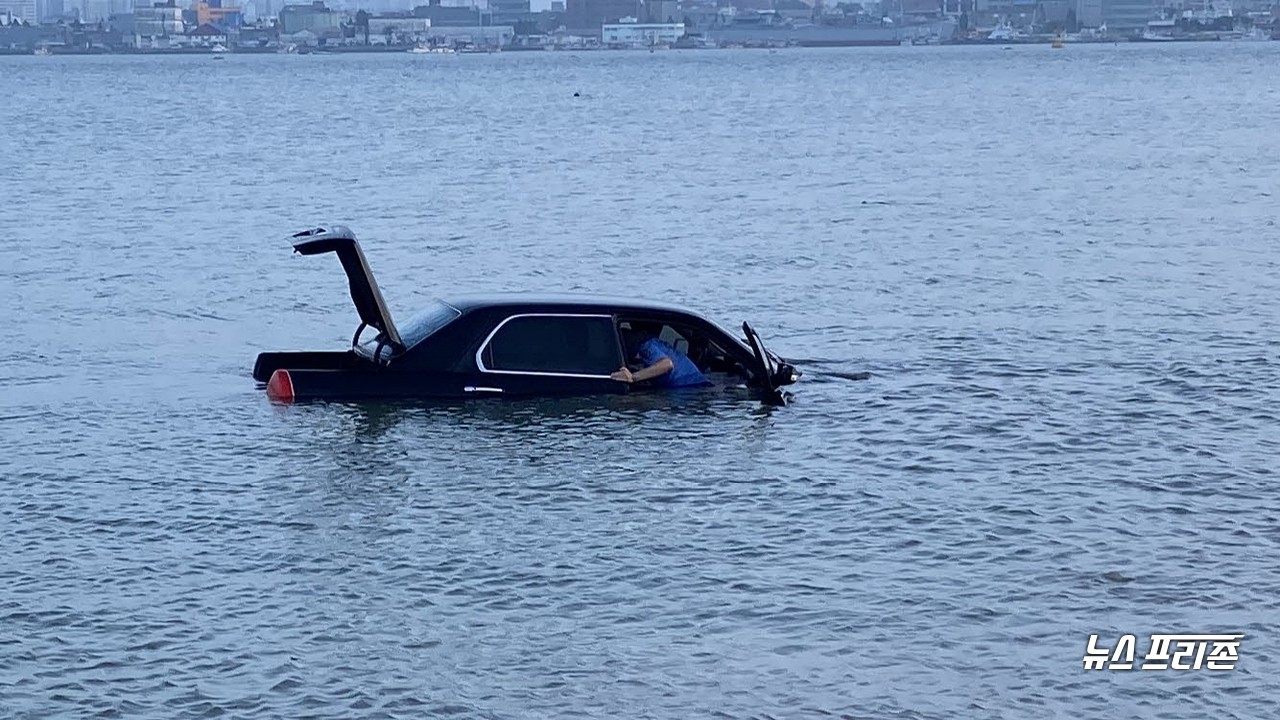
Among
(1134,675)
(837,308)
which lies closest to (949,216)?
(837,308)

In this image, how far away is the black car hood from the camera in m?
17.4

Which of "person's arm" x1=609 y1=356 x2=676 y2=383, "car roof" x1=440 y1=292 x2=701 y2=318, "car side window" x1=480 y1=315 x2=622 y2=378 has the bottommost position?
"person's arm" x1=609 y1=356 x2=676 y2=383

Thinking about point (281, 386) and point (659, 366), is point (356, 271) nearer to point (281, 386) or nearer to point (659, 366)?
point (281, 386)

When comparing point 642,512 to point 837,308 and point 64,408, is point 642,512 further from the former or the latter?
point 837,308

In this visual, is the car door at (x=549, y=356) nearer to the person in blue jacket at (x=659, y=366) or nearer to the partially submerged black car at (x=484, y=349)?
the partially submerged black car at (x=484, y=349)

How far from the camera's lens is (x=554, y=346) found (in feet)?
57.8

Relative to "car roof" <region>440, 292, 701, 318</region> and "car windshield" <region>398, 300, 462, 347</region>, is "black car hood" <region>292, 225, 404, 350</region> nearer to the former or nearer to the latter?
"car windshield" <region>398, 300, 462, 347</region>

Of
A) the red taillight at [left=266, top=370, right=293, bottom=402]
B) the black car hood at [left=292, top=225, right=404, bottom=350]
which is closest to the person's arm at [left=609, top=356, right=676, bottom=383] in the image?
the black car hood at [left=292, top=225, right=404, bottom=350]

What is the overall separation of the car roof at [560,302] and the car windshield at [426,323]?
9 centimetres

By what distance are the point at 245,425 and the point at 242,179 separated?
35.9m

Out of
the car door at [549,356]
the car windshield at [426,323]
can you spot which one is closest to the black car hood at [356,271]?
the car windshield at [426,323]

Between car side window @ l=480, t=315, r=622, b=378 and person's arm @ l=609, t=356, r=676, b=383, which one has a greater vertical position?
car side window @ l=480, t=315, r=622, b=378

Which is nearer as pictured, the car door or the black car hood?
the black car hood

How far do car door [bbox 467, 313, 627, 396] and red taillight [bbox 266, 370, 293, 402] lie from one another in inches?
62.1
